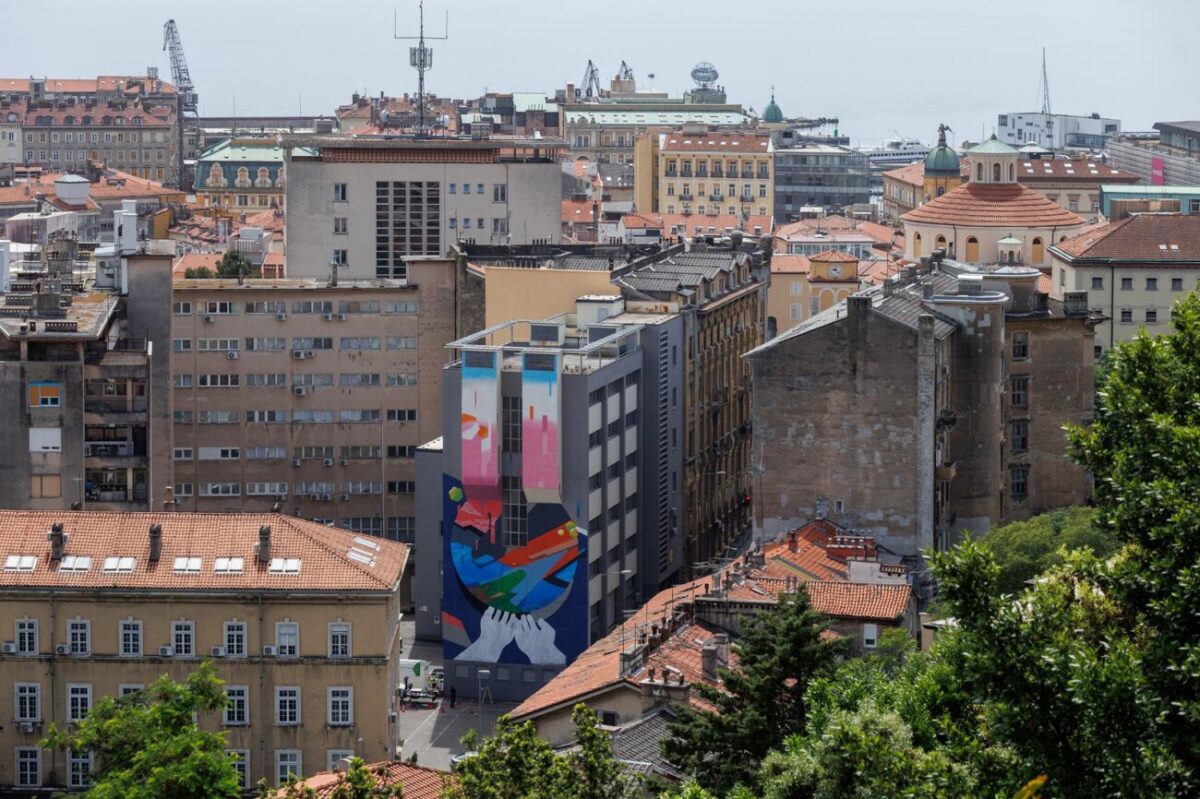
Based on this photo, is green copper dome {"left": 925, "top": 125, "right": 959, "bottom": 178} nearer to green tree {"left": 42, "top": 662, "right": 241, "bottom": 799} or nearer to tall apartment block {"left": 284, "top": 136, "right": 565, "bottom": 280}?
tall apartment block {"left": 284, "top": 136, "right": 565, "bottom": 280}

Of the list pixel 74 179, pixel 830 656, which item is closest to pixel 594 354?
pixel 830 656

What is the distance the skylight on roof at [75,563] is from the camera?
226 ft

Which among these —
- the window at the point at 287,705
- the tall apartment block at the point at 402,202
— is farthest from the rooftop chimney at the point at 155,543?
the tall apartment block at the point at 402,202

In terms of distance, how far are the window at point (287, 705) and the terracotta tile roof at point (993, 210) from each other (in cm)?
6201

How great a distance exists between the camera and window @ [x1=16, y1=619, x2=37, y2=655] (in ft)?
225

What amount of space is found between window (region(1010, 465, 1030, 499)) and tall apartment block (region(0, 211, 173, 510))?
27818mm

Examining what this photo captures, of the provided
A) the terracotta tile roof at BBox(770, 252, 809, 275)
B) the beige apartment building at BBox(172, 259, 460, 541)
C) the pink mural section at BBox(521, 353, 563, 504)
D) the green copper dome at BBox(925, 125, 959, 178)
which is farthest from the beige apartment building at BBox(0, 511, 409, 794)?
the green copper dome at BBox(925, 125, 959, 178)

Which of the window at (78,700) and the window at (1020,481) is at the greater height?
the window at (1020,481)

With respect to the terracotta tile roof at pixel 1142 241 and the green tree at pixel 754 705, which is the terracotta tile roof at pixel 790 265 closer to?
the terracotta tile roof at pixel 1142 241

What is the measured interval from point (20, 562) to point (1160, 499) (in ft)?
134

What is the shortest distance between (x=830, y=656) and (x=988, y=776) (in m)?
21.8

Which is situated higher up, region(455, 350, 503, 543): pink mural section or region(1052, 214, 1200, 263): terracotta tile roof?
region(1052, 214, 1200, 263): terracotta tile roof

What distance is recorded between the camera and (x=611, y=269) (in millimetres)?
102562

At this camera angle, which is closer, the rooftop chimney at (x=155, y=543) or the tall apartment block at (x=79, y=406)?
the rooftop chimney at (x=155, y=543)
